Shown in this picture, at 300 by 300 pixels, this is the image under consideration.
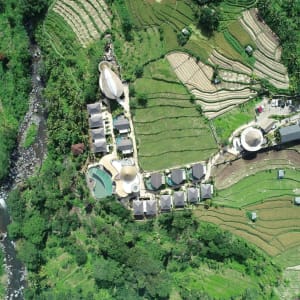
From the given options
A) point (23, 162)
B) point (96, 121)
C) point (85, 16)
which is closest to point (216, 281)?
point (96, 121)

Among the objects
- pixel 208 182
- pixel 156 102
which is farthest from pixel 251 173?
pixel 156 102

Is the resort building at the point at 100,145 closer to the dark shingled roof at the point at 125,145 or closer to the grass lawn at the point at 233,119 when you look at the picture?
the dark shingled roof at the point at 125,145

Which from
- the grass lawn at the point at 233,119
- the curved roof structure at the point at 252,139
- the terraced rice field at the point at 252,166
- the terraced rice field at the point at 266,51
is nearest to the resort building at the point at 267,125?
the curved roof structure at the point at 252,139

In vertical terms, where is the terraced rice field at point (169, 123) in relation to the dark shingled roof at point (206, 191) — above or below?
above

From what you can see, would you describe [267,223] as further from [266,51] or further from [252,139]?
[266,51]

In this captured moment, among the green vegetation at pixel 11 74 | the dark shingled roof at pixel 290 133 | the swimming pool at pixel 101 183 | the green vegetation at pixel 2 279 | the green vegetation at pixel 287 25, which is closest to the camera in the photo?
the green vegetation at pixel 287 25

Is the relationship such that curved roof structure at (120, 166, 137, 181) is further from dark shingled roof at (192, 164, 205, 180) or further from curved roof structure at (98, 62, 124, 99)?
curved roof structure at (98, 62, 124, 99)

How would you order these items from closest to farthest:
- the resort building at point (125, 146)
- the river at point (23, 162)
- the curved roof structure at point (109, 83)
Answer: the curved roof structure at point (109, 83) → the resort building at point (125, 146) → the river at point (23, 162)

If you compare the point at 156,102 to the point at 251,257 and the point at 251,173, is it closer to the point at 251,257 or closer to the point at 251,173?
the point at 251,173
